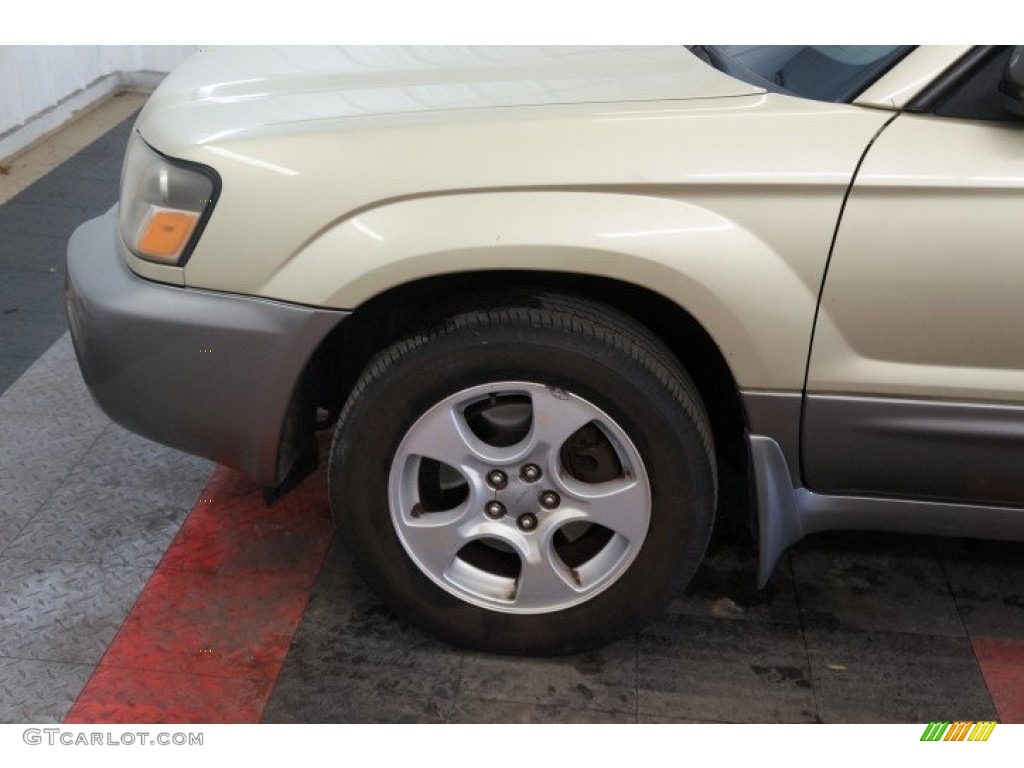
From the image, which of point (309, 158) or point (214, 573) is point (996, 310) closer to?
point (309, 158)

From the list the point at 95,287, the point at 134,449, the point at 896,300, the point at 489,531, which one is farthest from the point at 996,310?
the point at 134,449

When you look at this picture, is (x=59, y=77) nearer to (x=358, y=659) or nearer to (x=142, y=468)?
(x=142, y=468)

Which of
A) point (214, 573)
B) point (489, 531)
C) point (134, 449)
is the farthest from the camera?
point (134, 449)

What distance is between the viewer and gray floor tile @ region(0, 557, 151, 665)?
2434 millimetres

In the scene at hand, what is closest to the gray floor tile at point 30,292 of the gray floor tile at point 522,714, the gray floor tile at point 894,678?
the gray floor tile at point 522,714

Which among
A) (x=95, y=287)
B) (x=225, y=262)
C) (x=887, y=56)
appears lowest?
(x=95, y=287)

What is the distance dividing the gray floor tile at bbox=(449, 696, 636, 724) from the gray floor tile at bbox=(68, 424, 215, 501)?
1003 mm

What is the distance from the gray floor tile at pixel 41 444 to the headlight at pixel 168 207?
970 mm

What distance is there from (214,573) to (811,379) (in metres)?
1.41

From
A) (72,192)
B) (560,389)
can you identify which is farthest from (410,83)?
(72,192)

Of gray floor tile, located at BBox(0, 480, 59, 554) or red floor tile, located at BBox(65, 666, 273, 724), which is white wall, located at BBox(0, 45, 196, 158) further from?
red floor tile, located at BBox(65, 666, 273, 724)

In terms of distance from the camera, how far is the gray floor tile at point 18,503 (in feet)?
9.12

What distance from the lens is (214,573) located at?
105 inches
